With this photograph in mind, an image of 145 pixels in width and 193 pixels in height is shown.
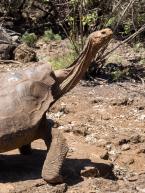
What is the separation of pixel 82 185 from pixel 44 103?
779mm

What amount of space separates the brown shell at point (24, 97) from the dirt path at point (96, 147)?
1.69ft

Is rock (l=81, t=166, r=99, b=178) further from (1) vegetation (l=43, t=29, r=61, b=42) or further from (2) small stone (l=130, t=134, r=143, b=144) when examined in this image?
(1) vegetation (l=43, t=29, r=61, b=42)

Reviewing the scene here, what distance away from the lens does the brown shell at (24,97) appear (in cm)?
459

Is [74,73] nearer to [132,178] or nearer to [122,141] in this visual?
[132,178]

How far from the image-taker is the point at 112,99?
7562 millimetres

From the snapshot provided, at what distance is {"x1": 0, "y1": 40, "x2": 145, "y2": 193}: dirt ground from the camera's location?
488cm

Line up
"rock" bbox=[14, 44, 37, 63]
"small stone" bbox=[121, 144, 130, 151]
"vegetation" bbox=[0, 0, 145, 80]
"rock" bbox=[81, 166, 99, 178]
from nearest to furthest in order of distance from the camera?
"rock" bbox=[81, 166, 99, 178]
"small stone" bbox=[121, 144, 130, 151]
"vegetation" bbox=[0, 0, 145, 80]
"rock" bbox=[14, 44, 37, 63]

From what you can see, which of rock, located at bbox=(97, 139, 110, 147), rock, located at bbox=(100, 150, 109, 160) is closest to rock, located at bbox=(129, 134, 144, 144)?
rock, located at bbox=(97, 139, 110, 147)

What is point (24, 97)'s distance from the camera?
4.69m

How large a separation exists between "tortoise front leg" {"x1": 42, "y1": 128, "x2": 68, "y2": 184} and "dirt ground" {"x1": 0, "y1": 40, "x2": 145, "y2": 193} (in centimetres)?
8

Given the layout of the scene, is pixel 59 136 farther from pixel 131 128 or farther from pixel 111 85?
pixel 111 85

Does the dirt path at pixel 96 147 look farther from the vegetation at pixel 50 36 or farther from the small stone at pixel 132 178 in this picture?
the vegetation at pixel 50 36

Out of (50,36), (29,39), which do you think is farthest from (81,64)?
(50,36)

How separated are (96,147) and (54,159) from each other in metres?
1.38
